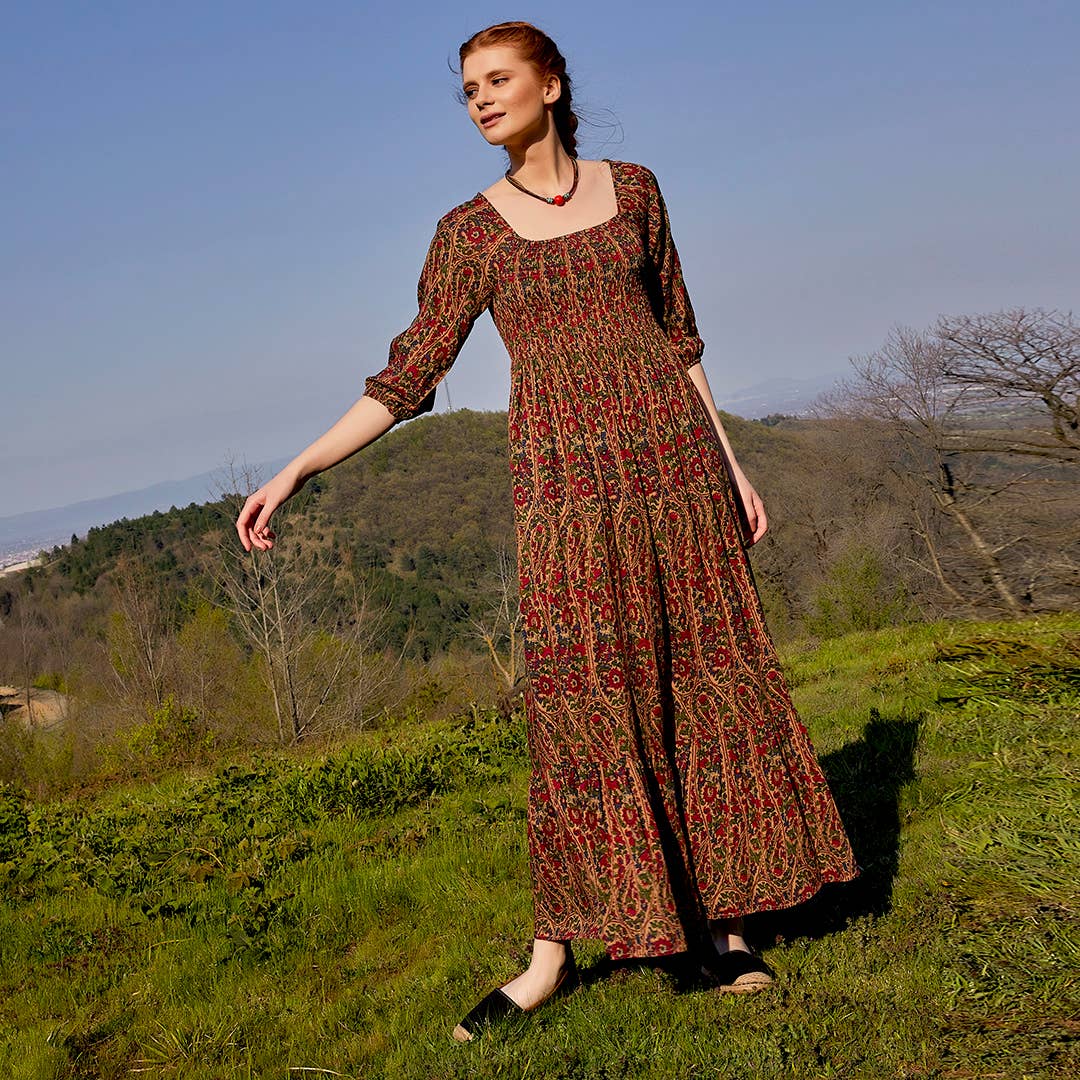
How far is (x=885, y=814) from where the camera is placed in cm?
343

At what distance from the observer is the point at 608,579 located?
2303mm

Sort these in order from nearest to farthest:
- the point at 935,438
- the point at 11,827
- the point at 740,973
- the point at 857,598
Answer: the point at 740,973 → the point at 11,827 → the point at 935,438 → the point at 857,598

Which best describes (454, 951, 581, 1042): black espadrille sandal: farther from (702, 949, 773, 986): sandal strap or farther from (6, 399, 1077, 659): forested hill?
(6, 399, 1077, 659): forested hill

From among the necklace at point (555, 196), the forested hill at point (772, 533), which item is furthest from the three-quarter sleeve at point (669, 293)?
the forested hill at point (772, 533)

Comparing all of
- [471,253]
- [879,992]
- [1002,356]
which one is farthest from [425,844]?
[1002,356]

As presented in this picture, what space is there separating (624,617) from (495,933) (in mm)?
1186

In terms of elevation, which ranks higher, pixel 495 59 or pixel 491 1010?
pixel 495 59

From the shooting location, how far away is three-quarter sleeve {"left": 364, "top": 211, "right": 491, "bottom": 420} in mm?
2477

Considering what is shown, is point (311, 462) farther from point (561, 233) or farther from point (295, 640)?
point (295, 640)

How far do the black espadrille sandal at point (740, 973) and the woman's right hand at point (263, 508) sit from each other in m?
1.40

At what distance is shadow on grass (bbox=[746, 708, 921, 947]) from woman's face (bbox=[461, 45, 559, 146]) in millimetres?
1912

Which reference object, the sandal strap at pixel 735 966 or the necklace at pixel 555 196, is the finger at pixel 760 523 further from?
the sandal strap at pixel 735 966

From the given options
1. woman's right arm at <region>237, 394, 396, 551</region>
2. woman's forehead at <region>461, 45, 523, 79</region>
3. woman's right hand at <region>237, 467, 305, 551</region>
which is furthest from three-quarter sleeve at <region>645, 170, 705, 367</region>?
woman's right hand at <region>237, 467, 305, 551</region>

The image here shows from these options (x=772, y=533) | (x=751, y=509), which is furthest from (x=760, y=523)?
(x=772, y=533)
